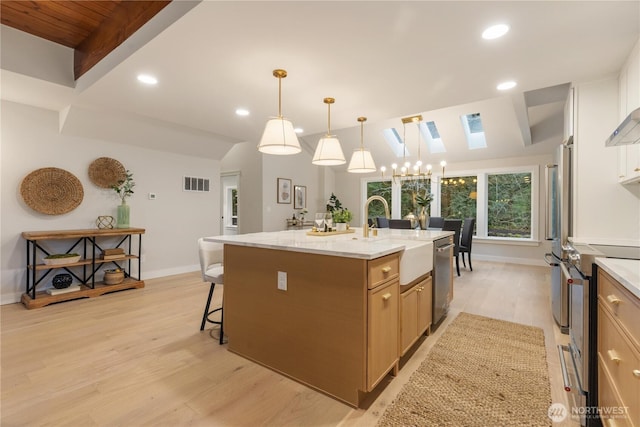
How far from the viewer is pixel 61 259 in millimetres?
3625

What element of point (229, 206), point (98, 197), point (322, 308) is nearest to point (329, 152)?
point (322, 308)

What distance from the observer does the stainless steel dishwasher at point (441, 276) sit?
8.92 feet

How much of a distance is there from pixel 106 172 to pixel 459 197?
22.5 ft

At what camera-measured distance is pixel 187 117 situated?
3.92m

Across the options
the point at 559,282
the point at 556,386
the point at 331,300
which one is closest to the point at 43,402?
the point at 331,300

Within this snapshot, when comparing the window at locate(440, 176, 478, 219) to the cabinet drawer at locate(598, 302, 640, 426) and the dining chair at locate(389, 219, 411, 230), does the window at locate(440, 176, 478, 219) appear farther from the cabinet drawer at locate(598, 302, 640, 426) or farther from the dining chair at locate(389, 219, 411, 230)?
the cabinet drawer at locate(598, 302, 640, 426)

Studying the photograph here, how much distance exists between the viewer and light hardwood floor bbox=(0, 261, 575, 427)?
5.48ft

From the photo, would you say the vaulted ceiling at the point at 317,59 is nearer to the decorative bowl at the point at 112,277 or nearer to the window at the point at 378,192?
the decorative bowl at the point at 112,277

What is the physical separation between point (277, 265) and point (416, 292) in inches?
43.2

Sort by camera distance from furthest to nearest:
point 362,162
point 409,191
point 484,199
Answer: point 409,191 < point 484,199 < point 362,162

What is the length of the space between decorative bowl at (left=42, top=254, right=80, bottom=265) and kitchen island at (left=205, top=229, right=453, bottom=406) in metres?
2.69

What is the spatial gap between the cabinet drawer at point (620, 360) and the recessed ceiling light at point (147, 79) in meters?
3.59

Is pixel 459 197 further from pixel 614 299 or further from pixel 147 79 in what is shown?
pixel 147 79

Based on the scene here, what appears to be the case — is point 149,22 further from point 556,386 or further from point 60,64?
point 556,386
